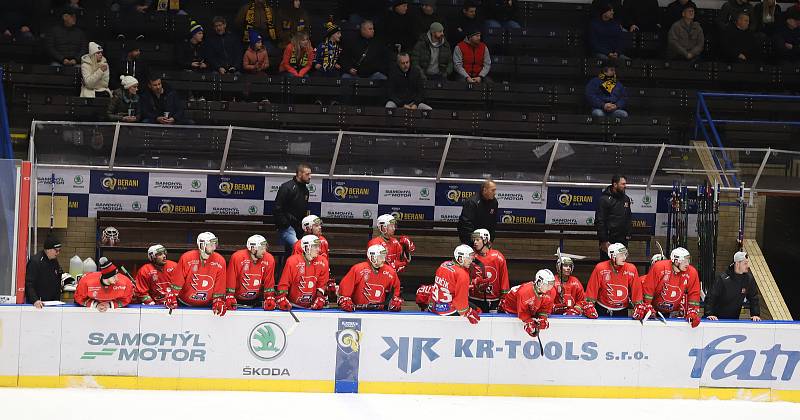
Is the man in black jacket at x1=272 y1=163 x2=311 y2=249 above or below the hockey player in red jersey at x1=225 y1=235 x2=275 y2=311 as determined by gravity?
above

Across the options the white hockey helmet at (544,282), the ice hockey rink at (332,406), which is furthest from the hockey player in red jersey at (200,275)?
the white hockey helmet at (544,282)

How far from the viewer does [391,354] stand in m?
11.2

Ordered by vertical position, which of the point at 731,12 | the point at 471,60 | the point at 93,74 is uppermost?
the point at 731,12

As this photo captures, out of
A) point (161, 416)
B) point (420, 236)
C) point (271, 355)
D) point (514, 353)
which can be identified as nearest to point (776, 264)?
point (420, 236)

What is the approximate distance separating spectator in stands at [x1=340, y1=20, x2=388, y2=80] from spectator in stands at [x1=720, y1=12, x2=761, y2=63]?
4.97 m

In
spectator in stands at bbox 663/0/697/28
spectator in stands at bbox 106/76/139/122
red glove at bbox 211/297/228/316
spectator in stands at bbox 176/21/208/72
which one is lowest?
red glove at bbox 211/297/228/316

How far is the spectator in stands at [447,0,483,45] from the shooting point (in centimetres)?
1698

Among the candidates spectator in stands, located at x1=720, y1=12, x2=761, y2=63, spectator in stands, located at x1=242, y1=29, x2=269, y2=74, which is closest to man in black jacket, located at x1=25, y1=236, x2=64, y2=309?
spectator in stands, located at x1=242, y1=29, x2=269, y2=74

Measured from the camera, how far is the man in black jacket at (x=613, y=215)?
1427 centimetres

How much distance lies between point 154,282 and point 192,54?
512cm

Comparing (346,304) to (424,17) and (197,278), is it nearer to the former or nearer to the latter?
(197,278)

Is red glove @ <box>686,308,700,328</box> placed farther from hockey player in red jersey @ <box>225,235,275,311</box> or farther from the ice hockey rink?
hockey player in red jersey @ <box>225,235,275,311</box>

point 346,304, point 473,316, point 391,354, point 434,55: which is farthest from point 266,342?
point 434,55

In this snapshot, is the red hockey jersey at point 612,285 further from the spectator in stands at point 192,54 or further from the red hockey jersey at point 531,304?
the spectator in stands at point 192,54
